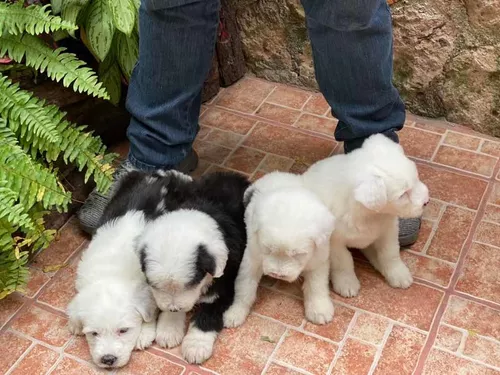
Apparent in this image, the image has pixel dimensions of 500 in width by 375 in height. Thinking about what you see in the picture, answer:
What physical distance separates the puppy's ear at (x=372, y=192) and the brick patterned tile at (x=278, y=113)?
4.23 ft

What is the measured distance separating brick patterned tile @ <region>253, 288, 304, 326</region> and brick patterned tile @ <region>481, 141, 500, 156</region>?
134cm

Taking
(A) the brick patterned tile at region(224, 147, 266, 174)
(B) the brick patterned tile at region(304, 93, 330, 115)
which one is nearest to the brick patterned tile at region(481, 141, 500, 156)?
(B) the brick patterned tile at region(304, 93, 330, 115)

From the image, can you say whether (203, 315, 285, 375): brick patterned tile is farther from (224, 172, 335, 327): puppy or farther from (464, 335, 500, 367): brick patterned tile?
(464, 335, 500, 367): brick patterned tile

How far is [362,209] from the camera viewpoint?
2309mm

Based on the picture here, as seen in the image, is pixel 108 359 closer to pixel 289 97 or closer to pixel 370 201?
pixel 370 201

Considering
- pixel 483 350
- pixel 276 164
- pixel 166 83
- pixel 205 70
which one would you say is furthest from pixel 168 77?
pixel 483 350

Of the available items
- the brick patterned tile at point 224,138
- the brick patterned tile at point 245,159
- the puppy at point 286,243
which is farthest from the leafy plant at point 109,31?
the puppy at point 286,243

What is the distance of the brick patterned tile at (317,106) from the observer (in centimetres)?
354

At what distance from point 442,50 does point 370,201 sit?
4.72 feet

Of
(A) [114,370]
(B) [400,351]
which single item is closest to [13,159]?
(A) [114,370]

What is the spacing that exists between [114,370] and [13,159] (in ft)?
2.88

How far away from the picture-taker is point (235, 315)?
2430mm

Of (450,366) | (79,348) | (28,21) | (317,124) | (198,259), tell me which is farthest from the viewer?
(317,124)

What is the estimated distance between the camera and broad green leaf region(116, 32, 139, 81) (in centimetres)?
305
